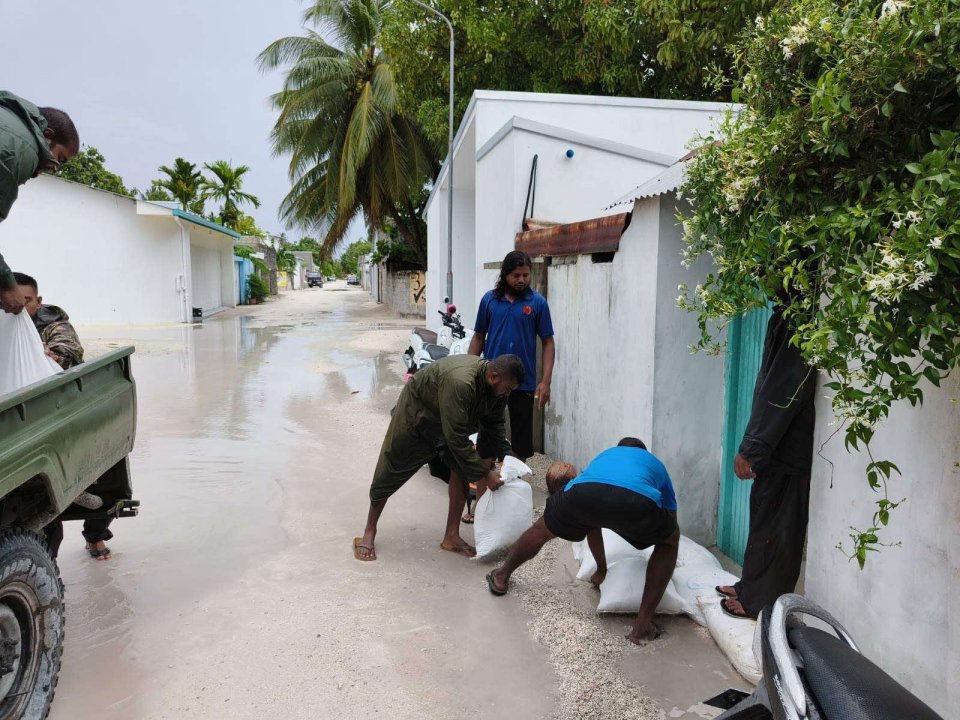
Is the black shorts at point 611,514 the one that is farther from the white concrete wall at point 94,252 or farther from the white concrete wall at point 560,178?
the white concrete wall at point 94,252

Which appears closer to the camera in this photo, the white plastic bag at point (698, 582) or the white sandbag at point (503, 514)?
the white plastic bag at point (698, 582)

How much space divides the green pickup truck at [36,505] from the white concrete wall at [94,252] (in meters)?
20.2

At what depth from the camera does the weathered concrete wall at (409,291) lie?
25.0 m

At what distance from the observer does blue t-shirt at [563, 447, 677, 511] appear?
10.2 ft

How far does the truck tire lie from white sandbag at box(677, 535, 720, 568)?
2902 mm

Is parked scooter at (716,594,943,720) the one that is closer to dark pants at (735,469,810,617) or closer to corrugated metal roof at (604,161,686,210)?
dark pants at (735,469,810,617)

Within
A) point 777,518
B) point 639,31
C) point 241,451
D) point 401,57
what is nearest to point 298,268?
point 401,57

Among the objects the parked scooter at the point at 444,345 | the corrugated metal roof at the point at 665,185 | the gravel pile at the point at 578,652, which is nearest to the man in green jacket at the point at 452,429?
the gravel pile at the point at 578,652

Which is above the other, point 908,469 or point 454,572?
point 908,469

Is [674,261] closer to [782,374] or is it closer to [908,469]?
[782,374]

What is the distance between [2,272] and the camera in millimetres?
2961

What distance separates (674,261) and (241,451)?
4.53 m

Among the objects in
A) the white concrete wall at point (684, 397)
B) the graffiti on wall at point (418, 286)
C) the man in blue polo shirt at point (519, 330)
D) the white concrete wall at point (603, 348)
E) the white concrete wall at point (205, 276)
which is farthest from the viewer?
the graffiti on wall at point (418, 286)

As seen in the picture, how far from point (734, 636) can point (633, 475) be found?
2.91 feet
